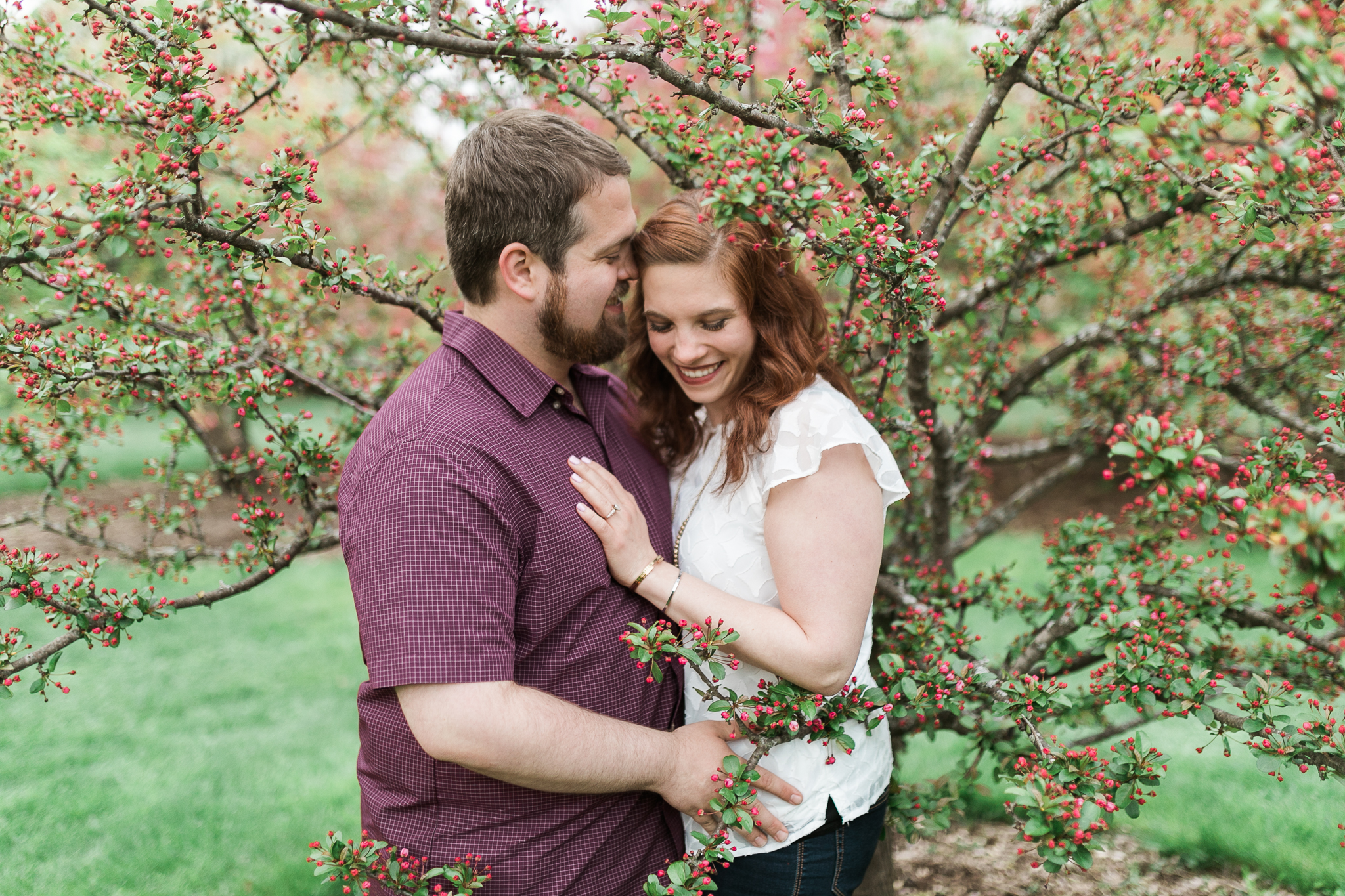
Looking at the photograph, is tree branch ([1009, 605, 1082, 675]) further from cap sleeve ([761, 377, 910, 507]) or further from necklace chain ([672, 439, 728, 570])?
necklace chain ([672, 439, 728, 570])

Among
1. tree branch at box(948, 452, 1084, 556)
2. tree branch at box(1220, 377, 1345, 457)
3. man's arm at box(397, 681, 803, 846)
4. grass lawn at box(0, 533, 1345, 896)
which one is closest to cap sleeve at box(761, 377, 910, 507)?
man's arm at box(397, 681, 803, 846)

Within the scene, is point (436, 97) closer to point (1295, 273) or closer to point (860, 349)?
point (860, 349)

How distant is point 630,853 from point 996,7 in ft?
12.2

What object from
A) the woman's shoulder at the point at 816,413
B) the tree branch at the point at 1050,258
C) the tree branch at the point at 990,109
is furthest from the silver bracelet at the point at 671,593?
the tree branch at the point at 1050,258

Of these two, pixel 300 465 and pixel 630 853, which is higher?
pixel 300 465

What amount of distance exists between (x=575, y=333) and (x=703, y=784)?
117cm

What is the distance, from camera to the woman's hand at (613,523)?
208 cm

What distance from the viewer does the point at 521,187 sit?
7.19ft

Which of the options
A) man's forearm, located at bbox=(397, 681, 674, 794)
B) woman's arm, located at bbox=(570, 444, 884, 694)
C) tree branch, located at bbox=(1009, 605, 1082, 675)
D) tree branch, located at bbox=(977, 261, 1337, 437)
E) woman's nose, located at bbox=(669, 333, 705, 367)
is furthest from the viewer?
tree branch, located at bbox=(977, 261, 1337, 437)

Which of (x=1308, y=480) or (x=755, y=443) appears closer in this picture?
(x=1308, y=480)

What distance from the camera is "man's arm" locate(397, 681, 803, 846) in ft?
5.79

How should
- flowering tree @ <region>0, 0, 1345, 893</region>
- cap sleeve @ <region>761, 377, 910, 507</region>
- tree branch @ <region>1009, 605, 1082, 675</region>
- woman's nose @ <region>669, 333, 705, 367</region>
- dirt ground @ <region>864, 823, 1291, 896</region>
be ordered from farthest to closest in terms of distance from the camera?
1. dirt ground @ <region>864, 823, 1291, 896</region>
2. tree branch @ <region>1009, 605, 1082, 675</region>
3. woman's nose @ <region>669, 333, 705, 367</region>
4. cap sleeve @ <region>761, 377, 910, 507</region>
5. flowering tree @ <region>0, 0, 1345, 893</region>

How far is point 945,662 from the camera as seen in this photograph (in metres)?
2.29

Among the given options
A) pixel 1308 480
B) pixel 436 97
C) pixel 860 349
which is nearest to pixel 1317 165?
pixel 1308 480
